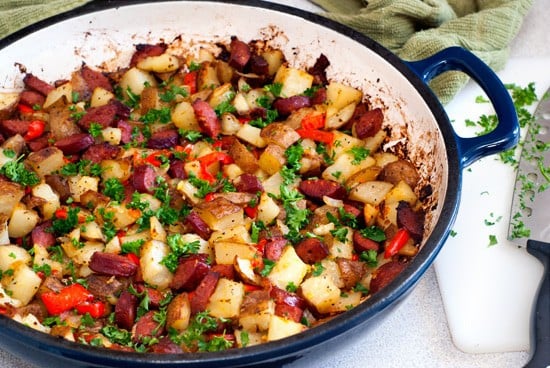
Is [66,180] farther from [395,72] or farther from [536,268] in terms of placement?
[536,268]

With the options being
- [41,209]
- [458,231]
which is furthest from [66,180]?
[458,231]

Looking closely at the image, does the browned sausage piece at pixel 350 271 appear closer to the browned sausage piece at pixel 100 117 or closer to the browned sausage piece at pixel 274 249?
the browned sausage piece at pixel 274 249

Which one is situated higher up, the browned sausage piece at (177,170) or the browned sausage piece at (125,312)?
the browned sausage piece at (177,170)

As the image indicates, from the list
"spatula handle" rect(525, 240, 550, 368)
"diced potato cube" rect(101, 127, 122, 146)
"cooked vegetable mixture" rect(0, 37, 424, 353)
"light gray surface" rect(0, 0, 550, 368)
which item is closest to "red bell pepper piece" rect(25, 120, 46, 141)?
"cooked vegetable mixture" rect(0, 37, 424, 353)

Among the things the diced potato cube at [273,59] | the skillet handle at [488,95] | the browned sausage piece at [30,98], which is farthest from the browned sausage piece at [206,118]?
the skillet handle at [488,95]

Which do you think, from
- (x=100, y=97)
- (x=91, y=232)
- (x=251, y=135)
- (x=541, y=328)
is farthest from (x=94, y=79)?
(x=541, y=328)

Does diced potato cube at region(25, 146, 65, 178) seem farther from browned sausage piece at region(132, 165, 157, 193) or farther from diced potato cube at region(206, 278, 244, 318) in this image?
diced potato cube at region(206, 278, 244, 318)
